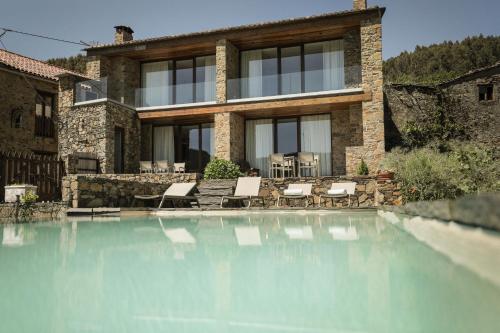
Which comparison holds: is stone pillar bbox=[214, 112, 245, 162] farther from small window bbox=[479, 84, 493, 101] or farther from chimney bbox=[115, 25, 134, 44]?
small window bbox=[479, 84, 493, 101]

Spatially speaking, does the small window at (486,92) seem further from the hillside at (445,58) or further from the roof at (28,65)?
the roof at (28,65)

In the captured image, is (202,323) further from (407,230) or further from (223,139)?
(223,139)

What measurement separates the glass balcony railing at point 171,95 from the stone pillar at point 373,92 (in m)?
6.31

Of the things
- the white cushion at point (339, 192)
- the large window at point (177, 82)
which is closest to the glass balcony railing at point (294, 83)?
the large window at point (177, 82)

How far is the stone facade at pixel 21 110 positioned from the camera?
1731 cm

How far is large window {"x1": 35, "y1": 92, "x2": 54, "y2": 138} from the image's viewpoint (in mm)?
18984

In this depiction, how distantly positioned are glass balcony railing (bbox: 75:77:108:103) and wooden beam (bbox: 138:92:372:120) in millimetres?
1758

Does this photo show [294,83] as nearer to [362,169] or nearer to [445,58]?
[362,169]

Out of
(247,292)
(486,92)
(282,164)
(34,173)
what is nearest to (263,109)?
(282,164)

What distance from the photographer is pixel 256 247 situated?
358 centimetres

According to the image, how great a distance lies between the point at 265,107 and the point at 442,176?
7.13 metres

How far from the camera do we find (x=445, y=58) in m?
33.0

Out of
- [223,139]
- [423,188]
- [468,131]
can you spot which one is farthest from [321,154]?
[468,131]

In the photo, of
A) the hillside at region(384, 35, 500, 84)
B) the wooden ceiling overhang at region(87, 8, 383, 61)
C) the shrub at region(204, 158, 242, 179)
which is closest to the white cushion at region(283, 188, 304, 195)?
the shrub at region(204, 158, 242, 179)
